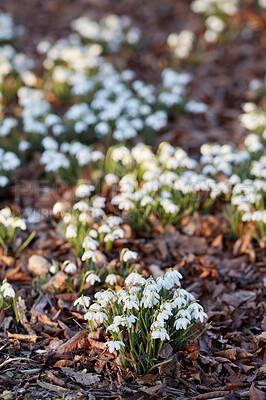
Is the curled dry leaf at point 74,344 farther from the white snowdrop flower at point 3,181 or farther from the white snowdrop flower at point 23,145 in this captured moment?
the white snowdrop flower at point 23,145

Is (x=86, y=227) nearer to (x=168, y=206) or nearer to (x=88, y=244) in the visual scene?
(x=88, y=244)

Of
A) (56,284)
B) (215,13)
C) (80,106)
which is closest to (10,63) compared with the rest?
(80,106)

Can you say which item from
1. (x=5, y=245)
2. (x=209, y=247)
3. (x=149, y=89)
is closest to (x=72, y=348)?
(x=5, y=245)

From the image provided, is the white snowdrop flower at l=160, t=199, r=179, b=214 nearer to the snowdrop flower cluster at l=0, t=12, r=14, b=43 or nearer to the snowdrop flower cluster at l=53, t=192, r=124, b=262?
the snowdrop flower cluster at l=53, t=192, r=124, b=262

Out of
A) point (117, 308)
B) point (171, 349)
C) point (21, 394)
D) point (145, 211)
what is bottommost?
point (21, 394)

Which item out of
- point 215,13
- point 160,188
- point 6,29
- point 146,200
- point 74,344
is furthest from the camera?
point 215,13

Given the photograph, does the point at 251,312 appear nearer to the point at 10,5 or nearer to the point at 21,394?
the point at 21,394
